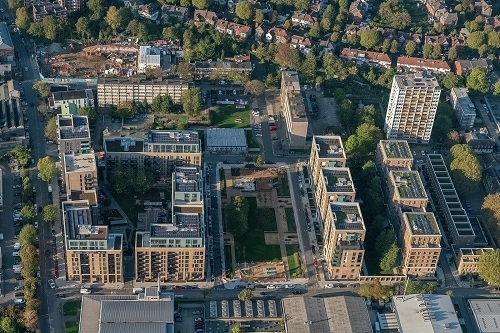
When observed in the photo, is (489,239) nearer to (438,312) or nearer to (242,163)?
(438,312)

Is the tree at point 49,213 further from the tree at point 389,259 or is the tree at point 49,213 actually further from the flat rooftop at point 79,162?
the tree at point 389,259

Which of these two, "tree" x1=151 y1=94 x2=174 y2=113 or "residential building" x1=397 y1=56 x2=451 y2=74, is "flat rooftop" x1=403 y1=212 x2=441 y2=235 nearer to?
"tree" x1=151 y1=94 x2=174 y2=113

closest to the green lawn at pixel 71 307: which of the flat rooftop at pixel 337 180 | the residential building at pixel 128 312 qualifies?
the residential building at pixel 128 312

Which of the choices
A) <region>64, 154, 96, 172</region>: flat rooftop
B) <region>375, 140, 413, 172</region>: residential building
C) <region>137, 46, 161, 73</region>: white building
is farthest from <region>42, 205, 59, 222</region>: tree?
<region>375, 140, 413, 172</region>: residential building

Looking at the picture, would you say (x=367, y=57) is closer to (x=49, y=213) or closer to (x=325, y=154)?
(x=325, y=154)

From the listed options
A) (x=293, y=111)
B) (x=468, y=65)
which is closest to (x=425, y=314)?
(x=293, y=111)

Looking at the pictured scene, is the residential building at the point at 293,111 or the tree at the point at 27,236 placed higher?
the residential building at the point at 293,111

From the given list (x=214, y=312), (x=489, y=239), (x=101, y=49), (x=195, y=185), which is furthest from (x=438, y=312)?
(x=101, y=49)
